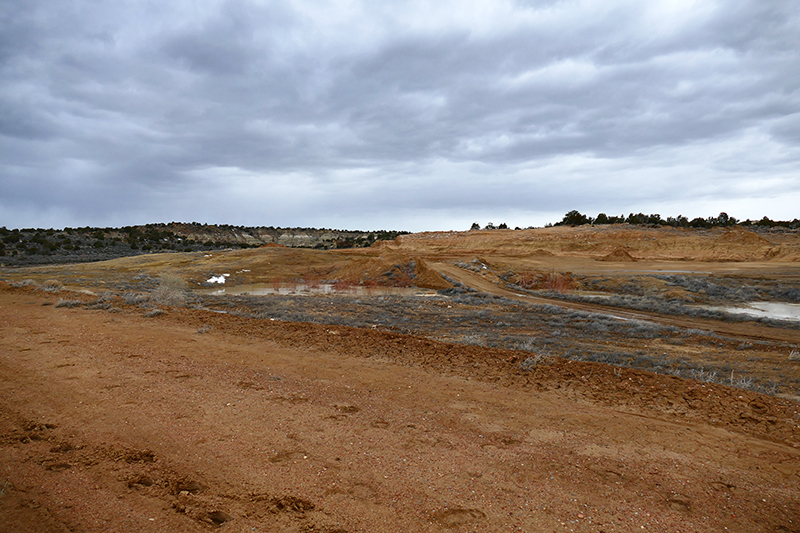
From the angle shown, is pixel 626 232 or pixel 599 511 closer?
pixel 599 511

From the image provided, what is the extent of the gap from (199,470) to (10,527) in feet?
5.20

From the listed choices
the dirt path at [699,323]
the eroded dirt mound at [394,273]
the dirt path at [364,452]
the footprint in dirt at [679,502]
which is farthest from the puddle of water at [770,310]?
the footprint in dirt at [679,502]

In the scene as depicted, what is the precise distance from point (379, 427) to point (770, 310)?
82.8ft

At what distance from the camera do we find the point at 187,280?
110 feet

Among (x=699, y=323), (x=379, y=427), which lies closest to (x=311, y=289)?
(x=699, y=323)

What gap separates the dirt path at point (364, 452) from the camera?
156 inches

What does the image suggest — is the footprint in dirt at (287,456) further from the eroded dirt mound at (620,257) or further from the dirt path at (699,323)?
the eroded dirt mound at (620,257)

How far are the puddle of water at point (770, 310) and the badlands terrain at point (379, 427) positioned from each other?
688 centimetres

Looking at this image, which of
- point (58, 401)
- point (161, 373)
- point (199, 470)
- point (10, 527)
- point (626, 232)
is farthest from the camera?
point (626, 232)

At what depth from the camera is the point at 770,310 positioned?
834 inches

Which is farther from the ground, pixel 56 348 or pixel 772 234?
pixel 772 234

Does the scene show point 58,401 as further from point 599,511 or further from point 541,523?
point 599,511

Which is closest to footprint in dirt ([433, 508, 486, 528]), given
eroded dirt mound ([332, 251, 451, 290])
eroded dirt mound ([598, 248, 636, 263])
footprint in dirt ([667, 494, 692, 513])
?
footprint in dirt ([667, 494, 692, 513])

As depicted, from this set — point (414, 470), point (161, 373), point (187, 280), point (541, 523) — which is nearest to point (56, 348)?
point (161, 373)
